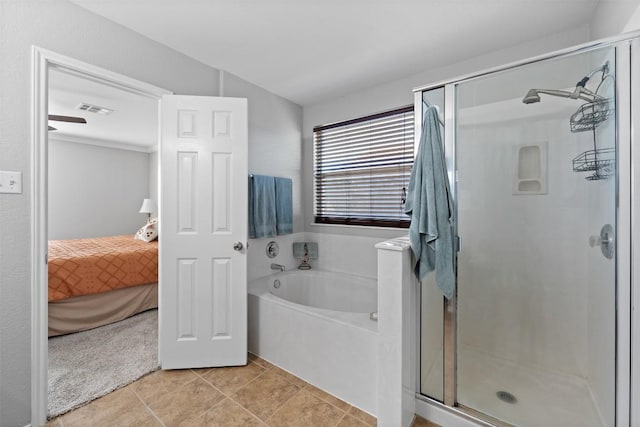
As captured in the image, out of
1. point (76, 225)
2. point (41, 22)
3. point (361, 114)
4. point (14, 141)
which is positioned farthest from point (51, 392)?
point (76, 225)

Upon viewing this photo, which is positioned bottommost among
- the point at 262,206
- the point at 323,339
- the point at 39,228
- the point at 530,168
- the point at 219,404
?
the point at 219,404

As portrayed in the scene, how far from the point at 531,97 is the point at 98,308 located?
4.02 meters

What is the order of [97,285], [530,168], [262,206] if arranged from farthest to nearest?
[97,285]
[262,206]
[530,168]

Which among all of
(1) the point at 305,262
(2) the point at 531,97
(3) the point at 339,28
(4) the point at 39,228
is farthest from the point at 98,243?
(2) the point at 531,97

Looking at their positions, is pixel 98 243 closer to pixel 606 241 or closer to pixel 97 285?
pixel 97 285

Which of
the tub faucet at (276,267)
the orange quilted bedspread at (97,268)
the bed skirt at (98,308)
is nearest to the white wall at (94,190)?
the orange quilted bedspread at (97,268)

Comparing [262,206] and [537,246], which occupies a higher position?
[262,206]

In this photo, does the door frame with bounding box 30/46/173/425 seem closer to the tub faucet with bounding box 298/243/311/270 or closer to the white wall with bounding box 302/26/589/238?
the tub faucet with bounding box 298/243/311/270

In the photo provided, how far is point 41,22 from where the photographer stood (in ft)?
4.99

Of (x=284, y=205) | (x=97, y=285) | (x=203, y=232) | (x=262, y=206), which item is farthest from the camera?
(x=284, y=205)

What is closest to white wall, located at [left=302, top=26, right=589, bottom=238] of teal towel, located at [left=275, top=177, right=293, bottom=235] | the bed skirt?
teal towel, located at [left=275, top=177, right=293, bottom=235]

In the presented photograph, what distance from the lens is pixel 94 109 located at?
3471 mm

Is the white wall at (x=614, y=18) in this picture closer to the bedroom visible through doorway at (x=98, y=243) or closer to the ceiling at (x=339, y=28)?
the ceiling at (x=339, y=28)

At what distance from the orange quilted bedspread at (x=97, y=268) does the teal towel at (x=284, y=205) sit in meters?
1.62
